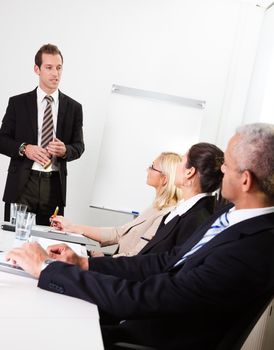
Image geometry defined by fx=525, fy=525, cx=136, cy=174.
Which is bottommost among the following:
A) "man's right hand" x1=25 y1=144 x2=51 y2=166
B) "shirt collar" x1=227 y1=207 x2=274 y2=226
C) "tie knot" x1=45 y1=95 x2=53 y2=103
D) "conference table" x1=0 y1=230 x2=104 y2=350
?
"conference table" x1=0 y1=230 x2=104 y2=350

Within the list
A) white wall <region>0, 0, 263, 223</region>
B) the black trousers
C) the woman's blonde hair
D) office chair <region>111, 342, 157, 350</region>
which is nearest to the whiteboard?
white wall <region>0, 0, 263, 223</region>

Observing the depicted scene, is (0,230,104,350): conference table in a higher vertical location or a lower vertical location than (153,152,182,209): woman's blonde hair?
lower

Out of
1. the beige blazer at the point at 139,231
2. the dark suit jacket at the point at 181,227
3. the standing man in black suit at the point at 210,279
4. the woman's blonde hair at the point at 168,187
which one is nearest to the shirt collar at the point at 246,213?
the standing man in black suit at the point at 210,279

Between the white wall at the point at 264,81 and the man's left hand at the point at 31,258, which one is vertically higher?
the white wall at the point at 264,81

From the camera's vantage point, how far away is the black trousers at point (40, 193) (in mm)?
4570

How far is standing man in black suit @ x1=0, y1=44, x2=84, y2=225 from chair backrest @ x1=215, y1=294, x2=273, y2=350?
10.6 feet

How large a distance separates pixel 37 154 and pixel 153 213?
5.10 ft

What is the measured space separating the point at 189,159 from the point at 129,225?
959 mm

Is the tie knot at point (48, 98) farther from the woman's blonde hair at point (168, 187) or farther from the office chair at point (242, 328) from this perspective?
the office chair at point (242, 328)

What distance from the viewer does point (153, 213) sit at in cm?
327

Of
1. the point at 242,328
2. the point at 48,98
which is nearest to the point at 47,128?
the point at 48,98

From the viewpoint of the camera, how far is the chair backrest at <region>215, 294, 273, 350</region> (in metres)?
1.39

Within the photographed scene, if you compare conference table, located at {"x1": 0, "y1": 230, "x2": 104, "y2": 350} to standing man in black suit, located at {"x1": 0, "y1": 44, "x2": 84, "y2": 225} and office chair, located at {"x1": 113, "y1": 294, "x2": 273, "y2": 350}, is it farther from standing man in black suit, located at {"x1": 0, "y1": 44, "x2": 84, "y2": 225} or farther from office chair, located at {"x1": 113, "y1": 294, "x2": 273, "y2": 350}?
standing man in black suit, located at {"x1": 0, "y1": 44, "x2": 84, "y2": 225}

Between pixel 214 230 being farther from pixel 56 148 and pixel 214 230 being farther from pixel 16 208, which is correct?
pixel 56 148
